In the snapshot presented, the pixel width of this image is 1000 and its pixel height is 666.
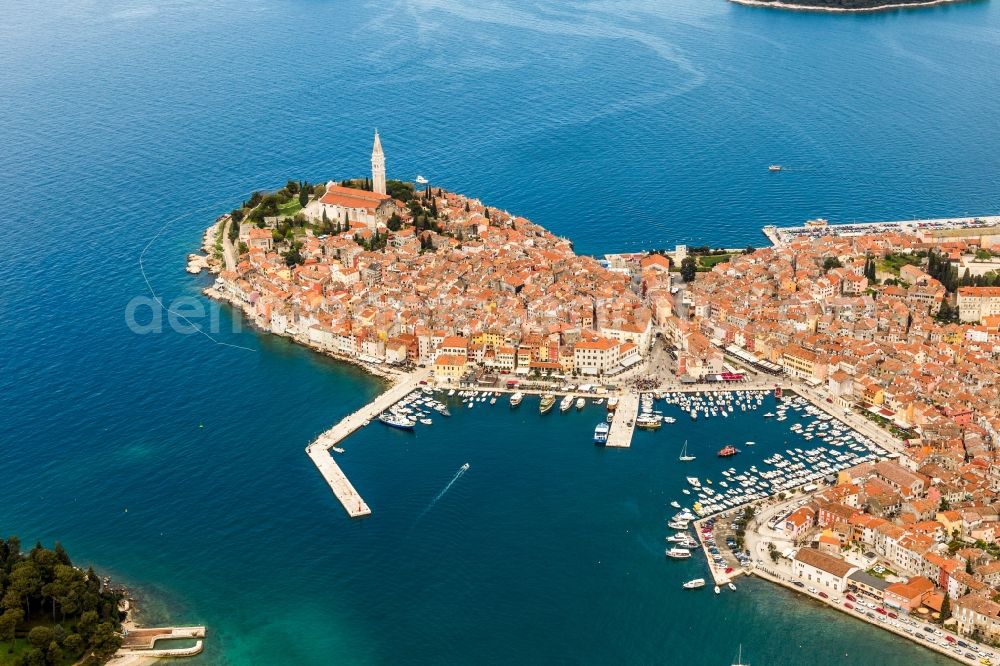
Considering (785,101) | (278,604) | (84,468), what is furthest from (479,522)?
(785,101)

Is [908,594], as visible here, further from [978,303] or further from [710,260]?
[710,260]

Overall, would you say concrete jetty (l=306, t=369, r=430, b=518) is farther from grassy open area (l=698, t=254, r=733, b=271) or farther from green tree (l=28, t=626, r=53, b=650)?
grassy open area (l=698, t=254, r=733, b=271)

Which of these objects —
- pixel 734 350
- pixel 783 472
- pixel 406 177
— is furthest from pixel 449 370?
pixel 406 177

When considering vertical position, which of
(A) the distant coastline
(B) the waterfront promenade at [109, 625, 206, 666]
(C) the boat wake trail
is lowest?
(B) the waterfront promenade at [109, 625, 206, 666]

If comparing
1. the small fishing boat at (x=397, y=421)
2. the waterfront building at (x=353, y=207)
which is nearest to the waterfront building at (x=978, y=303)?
the small fishing boat at (x=397, y=421)

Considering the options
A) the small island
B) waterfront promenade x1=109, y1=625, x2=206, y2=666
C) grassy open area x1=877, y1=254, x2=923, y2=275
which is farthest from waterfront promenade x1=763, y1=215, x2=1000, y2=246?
the small island

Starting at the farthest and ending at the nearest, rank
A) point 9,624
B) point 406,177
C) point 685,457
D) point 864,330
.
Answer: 1. point 406,177
2. point 864,330
3. point 685,457
4. point 9,624

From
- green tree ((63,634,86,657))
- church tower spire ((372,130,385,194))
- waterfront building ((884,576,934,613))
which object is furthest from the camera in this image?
church tower spire ((372,130,385,194))
